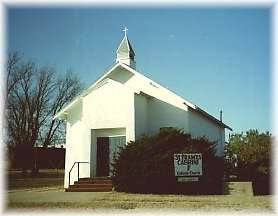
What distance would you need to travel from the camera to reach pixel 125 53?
2339 centimetres

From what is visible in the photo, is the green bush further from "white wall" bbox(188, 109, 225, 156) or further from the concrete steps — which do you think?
"white wall" bbox(188, 109, 225, 156)

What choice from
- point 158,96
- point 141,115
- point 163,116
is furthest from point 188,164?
point 158,96

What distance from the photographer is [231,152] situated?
20188mm

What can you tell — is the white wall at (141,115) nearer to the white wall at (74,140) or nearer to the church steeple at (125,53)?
the white wall at (74,140)

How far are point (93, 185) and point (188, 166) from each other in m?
4.50

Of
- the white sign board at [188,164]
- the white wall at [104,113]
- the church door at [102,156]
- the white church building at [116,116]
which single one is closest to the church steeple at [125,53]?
the white church building at [116,116]

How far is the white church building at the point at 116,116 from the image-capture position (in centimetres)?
1791

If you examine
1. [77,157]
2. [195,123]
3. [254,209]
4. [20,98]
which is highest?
[20,98]

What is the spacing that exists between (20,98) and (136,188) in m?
24.8

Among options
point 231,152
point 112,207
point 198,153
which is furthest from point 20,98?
point 112,207

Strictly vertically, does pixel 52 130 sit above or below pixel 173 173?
above

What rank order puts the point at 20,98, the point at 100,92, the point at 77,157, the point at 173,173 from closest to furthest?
the point at 173,173, the point at 100,92, the point at 77,157, the point at 20,98

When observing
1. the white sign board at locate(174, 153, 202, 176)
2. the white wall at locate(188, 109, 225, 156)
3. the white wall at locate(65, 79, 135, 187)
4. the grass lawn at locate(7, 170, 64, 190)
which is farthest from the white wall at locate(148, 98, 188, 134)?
the grass lawn at locate(7, 170, 64, 190)

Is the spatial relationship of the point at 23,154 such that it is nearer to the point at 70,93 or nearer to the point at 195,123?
the point at 70,93
